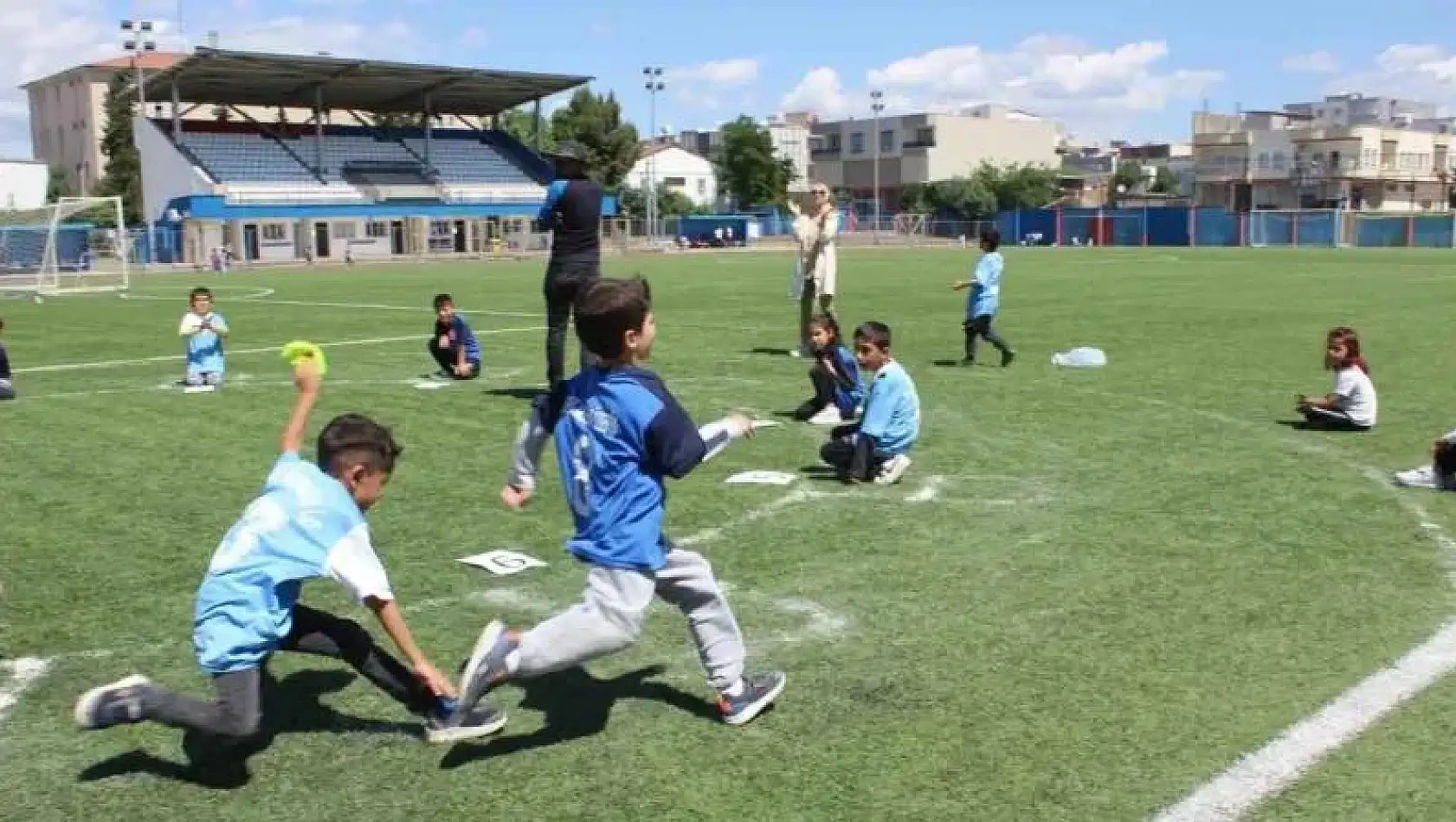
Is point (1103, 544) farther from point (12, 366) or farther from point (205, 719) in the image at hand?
point (12, 366)

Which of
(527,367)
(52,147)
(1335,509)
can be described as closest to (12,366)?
(527,367)

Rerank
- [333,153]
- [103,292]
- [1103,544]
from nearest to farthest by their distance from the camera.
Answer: [1103,544], [103,292], [333,153]

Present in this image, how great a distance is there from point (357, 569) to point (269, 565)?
32cm

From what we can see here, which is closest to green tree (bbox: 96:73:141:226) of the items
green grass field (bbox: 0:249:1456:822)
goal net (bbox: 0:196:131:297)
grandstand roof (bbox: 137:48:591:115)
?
grandstand roof (bbox: 137:48:591:115)

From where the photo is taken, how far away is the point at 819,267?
1510cm

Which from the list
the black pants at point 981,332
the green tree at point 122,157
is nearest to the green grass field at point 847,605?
the black pants at point 981,332

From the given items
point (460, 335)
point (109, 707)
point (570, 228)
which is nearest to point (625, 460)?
point (109, 707)

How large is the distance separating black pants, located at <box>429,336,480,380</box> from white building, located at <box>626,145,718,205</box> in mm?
114324

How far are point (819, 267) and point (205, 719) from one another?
11652 millimetres

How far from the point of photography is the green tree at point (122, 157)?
83.9 m

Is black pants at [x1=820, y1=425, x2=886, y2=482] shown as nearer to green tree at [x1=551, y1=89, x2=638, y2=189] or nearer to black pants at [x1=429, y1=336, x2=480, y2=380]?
black pants at [x1=429, y1=336, x2=480, y2=380]

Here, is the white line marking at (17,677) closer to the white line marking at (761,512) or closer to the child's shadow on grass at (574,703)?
the child's shadow on grass at (574,703)

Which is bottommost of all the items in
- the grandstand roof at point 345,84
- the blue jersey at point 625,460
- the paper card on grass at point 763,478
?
the paper card on grass at point 763,478

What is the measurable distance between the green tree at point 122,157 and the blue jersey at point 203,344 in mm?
78048
